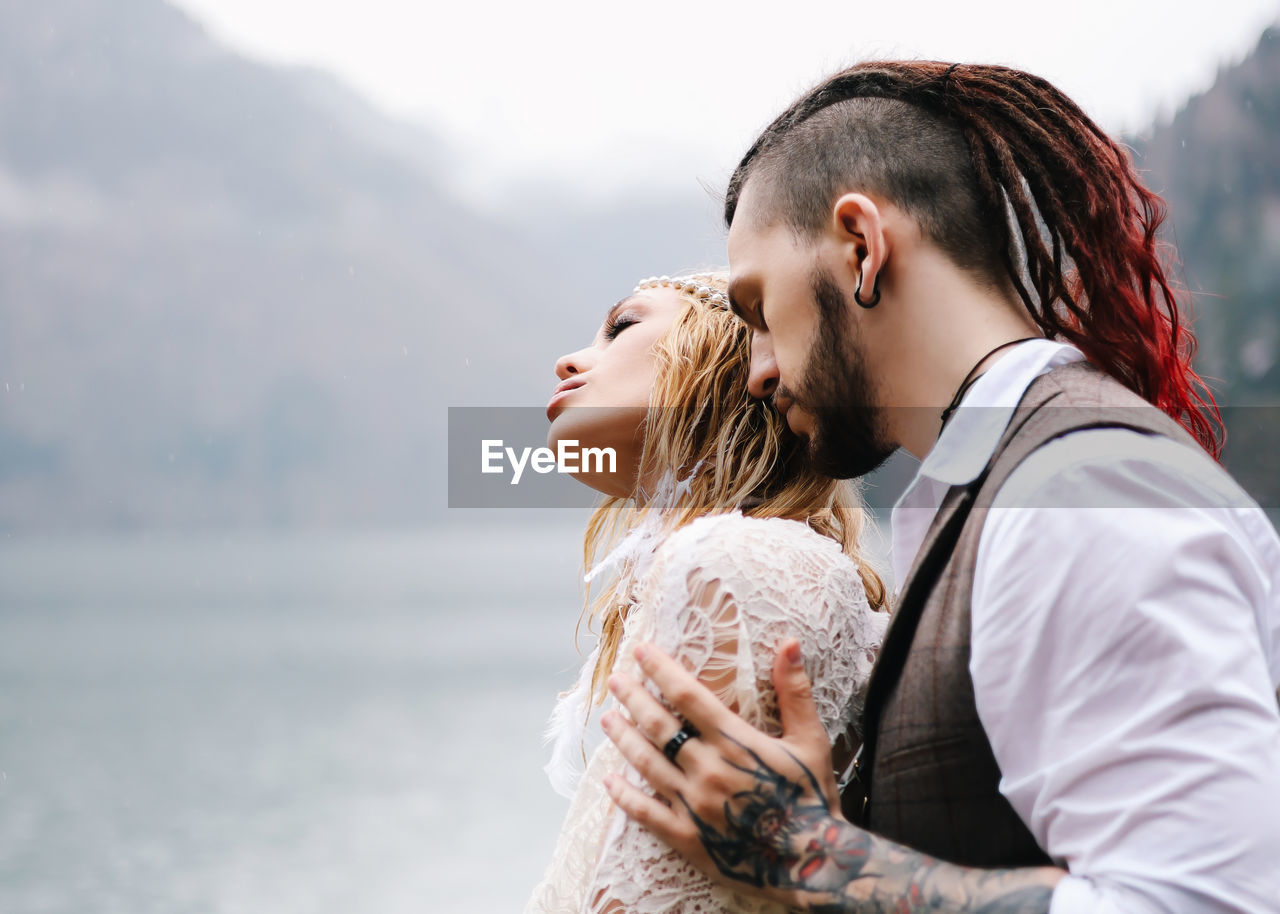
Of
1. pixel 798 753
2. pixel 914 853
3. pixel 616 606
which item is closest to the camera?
pixel 914 853

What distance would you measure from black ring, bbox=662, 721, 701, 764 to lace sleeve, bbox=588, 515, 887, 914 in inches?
2.9

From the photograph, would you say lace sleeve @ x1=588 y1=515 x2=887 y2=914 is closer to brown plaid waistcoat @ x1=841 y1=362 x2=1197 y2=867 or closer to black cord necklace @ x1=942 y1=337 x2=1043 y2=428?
brown plaid waistcoat @ x1=841 y1=362 x2=1197 y2=867

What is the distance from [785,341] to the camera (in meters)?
1.38

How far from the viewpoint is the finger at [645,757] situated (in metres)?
1.11

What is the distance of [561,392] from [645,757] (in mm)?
976

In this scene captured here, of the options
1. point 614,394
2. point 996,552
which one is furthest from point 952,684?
point 614,394

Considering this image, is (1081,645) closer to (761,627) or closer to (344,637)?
(761,627)

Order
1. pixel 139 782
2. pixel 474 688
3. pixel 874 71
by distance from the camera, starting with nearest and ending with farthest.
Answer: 1. pixel 874 71
2. pixel 139 782
3. pixel 474 688

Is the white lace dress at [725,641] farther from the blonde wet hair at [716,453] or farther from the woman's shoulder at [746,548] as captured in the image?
the blonde wet hair at [716,453]

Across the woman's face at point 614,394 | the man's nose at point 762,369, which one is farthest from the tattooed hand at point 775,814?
the woman's face at point 614,394

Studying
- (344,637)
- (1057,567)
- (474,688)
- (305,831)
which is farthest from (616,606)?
(344,637)

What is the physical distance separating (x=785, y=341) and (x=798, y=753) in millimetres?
571

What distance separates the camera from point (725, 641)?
3.93 ft
